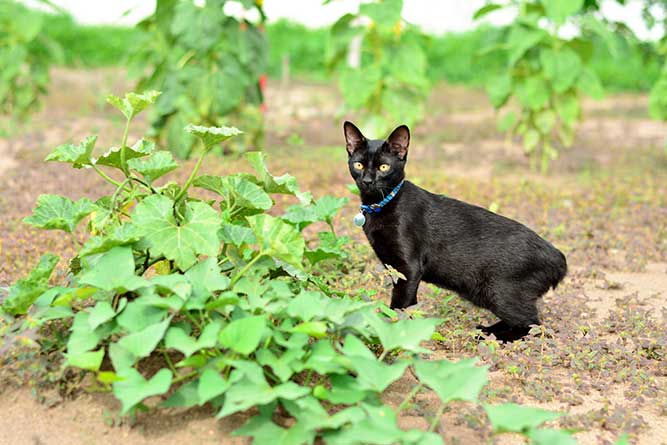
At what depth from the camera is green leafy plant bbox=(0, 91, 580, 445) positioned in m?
2.71

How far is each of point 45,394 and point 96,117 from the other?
7.73 meters

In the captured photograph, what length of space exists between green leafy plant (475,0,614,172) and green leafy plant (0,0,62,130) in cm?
462

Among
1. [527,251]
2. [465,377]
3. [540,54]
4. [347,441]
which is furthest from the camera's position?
[540,54]

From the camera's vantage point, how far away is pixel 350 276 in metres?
4.60

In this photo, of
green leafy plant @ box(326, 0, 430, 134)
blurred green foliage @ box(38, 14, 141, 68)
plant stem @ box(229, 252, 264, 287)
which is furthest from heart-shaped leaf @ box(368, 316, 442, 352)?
blurred green foliage @ box(38, 14, 141, 68)

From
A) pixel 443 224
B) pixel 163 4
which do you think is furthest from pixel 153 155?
pixel 163 4

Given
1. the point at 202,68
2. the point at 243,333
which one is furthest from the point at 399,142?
the point at 202,68

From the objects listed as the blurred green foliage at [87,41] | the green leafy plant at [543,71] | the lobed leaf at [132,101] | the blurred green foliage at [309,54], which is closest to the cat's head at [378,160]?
the lobed leaf at [132,101]

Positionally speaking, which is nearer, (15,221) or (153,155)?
(153,155)

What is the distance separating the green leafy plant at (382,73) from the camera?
23.2 ft

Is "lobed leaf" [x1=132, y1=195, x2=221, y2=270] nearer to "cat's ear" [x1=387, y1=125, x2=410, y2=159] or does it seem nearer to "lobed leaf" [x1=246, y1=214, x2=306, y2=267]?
"lobed leaf" [x1=246, y1=214, x2=306, y2=267]

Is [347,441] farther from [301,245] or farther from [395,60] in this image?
[395,60]

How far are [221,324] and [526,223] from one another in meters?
3.50

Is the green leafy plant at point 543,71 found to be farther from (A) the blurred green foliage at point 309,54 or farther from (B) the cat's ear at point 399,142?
(A) the blurred green foliage at point 309,54
